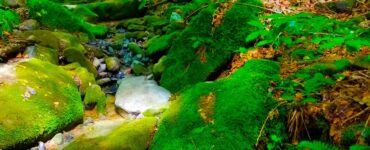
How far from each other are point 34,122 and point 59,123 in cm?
38

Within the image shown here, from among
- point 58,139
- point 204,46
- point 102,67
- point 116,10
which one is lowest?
point 58,139

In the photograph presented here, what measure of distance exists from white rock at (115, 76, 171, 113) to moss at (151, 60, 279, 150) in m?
1.11

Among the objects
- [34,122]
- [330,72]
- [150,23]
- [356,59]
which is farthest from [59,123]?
[150,23]

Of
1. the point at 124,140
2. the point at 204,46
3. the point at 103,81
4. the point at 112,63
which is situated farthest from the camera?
the point at 112,63

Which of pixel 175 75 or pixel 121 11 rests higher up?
pixel 121 11

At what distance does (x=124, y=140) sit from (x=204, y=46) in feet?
8.21

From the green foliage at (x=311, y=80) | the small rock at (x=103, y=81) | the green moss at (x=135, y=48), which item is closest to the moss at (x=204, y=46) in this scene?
the small rock at (x=103, y=81)

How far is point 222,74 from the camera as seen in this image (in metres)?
5.85

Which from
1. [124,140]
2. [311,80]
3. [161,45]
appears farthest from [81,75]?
[311,80]

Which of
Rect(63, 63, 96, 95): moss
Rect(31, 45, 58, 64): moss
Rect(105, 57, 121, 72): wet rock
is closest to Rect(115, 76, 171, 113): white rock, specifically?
Rect(63, 63, 96, 95): moss

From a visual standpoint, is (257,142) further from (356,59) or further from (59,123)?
(59,123)

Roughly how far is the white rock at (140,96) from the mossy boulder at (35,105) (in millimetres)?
734

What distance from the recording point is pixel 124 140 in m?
4.45

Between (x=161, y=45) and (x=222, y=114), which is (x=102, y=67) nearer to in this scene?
(x=161, y=45)
